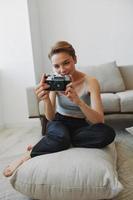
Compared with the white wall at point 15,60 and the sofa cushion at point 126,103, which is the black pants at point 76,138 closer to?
the sofa cushion at point 126,103

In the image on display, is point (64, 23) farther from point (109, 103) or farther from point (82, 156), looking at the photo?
point (82, 156)

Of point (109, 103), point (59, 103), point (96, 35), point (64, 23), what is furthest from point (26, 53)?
point (59, 103)

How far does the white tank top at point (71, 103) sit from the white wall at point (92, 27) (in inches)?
80.8

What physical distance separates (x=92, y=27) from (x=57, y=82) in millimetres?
2319

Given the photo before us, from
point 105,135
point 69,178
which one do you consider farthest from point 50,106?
point 69,178

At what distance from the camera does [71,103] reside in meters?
1.65

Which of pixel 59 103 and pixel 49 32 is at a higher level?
pixel 49 32

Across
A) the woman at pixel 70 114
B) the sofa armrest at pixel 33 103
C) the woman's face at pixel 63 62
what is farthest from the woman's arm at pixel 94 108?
the sofa armrest at pixel 33 103

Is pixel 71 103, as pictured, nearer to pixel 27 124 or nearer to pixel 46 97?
pixel 46 97

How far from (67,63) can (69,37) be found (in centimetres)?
218

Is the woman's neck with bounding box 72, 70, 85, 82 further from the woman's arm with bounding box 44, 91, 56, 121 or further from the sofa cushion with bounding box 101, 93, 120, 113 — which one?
the sofa cushion with bounding box 101, 93, 120, 113

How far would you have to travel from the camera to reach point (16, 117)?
11.5 ft

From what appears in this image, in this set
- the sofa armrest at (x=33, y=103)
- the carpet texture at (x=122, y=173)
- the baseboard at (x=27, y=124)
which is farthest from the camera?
the baseboard at (x=27, y=124)

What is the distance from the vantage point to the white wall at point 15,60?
131 inches
